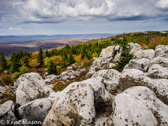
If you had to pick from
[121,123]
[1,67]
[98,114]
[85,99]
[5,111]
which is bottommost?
[1,67]

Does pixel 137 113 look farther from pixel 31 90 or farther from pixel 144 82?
pixel 31 90

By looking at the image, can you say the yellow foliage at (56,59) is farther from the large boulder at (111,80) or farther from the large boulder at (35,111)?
the large boulder at (111,80)

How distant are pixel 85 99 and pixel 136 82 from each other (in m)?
6.94

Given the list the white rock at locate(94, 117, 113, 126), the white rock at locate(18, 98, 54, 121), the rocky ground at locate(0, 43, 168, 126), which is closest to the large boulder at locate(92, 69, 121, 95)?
the rocky ground at locate(0, 43, 168, 126)

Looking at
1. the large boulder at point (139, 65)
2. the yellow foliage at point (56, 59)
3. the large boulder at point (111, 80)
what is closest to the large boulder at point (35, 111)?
the large boulder at point (111, 80)

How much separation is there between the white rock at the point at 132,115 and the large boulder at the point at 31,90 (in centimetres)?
1212

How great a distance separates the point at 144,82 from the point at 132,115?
565 cm

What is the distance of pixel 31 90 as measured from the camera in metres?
15.8

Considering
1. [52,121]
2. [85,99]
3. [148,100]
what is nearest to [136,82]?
[148,100]

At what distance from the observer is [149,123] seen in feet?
22.1

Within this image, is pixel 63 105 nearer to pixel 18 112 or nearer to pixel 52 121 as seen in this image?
pixel 52 121

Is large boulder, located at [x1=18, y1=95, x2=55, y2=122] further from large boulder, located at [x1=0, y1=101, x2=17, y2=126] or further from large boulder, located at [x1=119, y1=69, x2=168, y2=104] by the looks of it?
large boulder, located at [x1=119, y1=69, x2=168, y2=104]

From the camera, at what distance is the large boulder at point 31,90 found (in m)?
15.1

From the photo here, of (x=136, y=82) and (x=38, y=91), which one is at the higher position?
(x=136, y=82)
